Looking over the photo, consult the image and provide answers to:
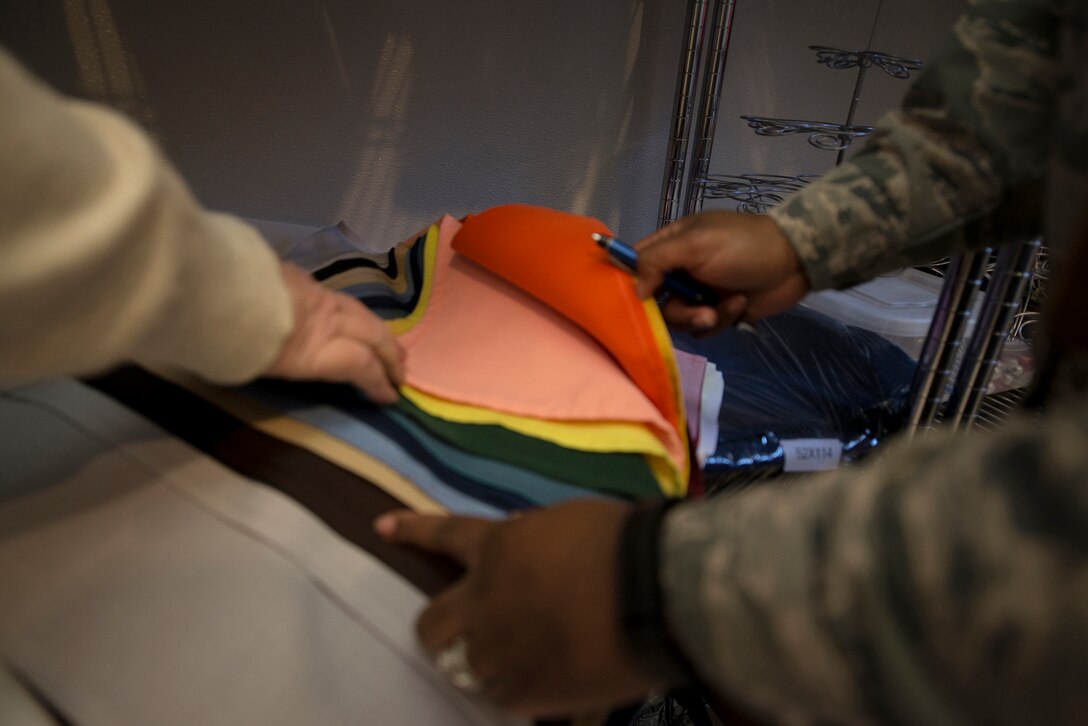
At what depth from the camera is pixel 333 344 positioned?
462 mm

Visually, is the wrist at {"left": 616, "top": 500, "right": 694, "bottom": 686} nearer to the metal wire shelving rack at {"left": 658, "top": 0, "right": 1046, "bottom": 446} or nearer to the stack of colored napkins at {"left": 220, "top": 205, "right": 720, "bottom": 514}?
the stack of colored napkins at {"left": 220, "top": 205, "right": 720, "bottom": 514}

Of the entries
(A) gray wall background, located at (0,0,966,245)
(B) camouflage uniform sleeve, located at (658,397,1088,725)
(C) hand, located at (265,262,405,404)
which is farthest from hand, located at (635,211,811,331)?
(A) gray wall background, located at (0,0,966,245)

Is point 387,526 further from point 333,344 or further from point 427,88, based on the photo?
point 427,88

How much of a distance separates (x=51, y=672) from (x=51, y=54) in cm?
99

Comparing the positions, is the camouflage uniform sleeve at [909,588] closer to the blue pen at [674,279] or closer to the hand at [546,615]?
the hand at [546,615]

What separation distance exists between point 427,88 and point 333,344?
2.90ft

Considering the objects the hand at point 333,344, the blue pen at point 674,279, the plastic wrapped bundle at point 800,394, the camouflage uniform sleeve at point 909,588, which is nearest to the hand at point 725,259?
the blue pen at point 674,279

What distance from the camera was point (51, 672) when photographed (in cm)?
34

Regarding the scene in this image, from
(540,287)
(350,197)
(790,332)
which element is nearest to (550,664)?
(540,287)

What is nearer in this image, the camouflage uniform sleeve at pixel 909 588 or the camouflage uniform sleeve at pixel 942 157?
the camouflage uniform sleeve at pixel 909 588

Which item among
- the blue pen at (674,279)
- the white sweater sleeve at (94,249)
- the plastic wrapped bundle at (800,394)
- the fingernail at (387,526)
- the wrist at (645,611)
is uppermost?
the white sweater sleeve at (94,249)

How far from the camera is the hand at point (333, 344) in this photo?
0.44 m

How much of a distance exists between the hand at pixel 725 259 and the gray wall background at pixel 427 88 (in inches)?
28.8

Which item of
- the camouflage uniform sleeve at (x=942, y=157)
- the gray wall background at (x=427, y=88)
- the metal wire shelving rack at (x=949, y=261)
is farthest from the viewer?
the gray wall background at (x=427, y=88)
